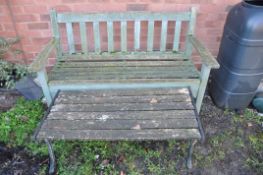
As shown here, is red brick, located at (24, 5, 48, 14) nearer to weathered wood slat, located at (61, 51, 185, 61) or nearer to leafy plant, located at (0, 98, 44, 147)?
weathered wood slat, located at (61, 51, 185, 61)

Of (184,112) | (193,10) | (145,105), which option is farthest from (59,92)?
(193,10)

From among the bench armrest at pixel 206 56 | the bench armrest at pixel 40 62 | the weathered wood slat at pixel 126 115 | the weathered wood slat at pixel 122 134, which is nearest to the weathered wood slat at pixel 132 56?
the bench armrest at pixel 206 56

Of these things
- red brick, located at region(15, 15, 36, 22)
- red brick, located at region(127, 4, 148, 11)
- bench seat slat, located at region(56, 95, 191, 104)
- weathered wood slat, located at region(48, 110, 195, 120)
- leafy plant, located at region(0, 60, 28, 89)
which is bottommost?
leafy plant, located at region(0, 60, 28, 89)

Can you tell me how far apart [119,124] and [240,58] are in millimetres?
1259

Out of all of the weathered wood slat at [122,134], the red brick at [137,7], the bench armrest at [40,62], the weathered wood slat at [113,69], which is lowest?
the weathered wood slat at [122,134]

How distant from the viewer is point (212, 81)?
275 centimetres

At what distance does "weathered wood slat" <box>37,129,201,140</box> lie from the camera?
5.87 ft

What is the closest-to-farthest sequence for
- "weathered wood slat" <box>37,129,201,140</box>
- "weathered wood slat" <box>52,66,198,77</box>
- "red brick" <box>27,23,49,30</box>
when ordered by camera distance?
"weathered wood slat" <box>37,129,201,140</box> → "weathered wood slat" <box>52,66,198,77</box> → "red brick" <box>27,23,49,30</box>

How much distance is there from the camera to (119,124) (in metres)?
1.89

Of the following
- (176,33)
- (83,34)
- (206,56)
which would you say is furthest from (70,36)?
(206,56)

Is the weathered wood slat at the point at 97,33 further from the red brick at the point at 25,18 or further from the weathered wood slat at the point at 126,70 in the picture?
the red brick at the point at 25,18

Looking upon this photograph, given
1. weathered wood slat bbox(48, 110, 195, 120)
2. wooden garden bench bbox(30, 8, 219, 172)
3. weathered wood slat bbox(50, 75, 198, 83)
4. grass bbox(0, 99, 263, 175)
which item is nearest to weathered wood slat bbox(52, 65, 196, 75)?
wooden garden bench bbox(30, 8, 219, 172)

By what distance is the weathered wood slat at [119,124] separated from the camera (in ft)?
6.09

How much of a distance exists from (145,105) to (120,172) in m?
0.62
